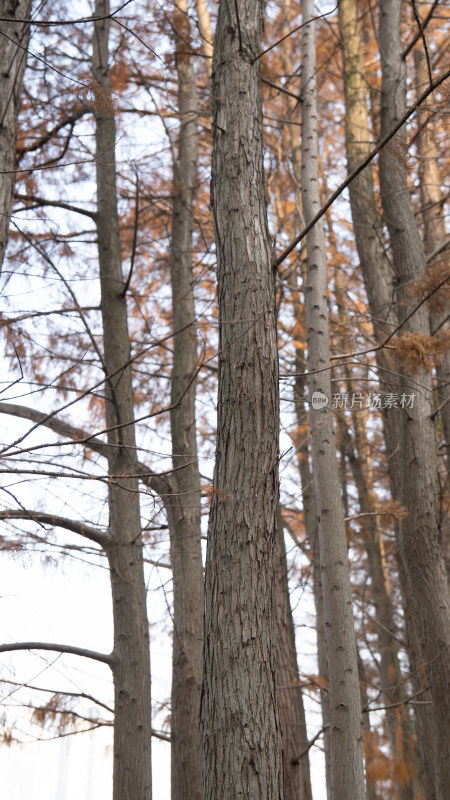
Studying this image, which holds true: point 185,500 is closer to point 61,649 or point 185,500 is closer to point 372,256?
point 61,649

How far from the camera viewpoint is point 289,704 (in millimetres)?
5535

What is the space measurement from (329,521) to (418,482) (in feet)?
4.35

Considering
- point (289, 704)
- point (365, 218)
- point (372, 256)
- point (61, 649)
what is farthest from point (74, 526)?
point (365, 218)

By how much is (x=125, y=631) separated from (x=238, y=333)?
2.38m

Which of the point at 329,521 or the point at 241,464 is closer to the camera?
the point at 241,464

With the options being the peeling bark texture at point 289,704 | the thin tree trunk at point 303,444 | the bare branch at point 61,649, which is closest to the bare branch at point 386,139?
the bare branch at point 61,649

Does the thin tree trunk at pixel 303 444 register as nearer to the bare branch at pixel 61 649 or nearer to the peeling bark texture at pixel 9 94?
the bare branch at pixel 61 649

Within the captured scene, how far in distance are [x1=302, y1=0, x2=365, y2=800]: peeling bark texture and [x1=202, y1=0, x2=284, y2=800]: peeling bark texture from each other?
54 centimetres

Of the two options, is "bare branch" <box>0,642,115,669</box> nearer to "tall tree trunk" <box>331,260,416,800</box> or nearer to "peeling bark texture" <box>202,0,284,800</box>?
"peeling bark texture" <box>202,0,284,800</box>

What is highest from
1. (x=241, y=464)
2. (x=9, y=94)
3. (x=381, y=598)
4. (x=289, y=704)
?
(x=9, y=94)

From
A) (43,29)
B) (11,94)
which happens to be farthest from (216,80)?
(43,29)

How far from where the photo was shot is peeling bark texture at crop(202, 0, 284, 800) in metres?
2.40

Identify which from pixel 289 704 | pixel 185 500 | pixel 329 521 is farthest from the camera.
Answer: pixel 289 704

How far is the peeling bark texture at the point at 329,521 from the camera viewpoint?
11.4 feet
